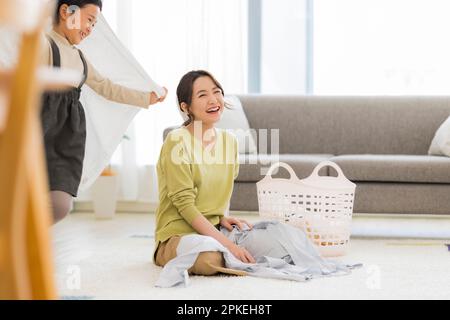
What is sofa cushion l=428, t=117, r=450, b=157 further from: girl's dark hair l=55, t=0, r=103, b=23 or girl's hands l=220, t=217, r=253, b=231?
girl's dark hair l=55, t=0, r=103, b=23

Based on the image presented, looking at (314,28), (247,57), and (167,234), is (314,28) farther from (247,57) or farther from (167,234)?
(167,234)

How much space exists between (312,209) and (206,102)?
65cm

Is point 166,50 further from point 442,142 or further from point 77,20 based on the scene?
point 77,20

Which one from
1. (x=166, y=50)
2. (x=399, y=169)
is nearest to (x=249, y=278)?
(x=399, y=169)

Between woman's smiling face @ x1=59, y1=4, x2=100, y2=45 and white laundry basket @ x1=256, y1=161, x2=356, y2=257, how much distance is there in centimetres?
97

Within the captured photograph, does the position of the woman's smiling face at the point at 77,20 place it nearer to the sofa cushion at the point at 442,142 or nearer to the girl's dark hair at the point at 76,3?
the girl's dark hair at the point at 76,3

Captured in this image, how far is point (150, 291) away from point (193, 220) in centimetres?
36

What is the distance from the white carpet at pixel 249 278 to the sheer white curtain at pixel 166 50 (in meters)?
1.34

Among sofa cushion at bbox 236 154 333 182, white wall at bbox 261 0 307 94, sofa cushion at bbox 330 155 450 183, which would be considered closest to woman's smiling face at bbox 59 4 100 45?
sofa cushion at bbox 236 154 333 182

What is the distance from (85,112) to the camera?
2.82m

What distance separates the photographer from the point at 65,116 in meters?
2.47

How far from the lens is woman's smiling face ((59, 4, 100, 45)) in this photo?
2471mm

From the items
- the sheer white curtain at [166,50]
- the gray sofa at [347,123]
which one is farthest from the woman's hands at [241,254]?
the sheer white curtain at [166,50]

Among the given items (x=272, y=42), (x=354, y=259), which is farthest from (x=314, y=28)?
(x=354, y=259)
